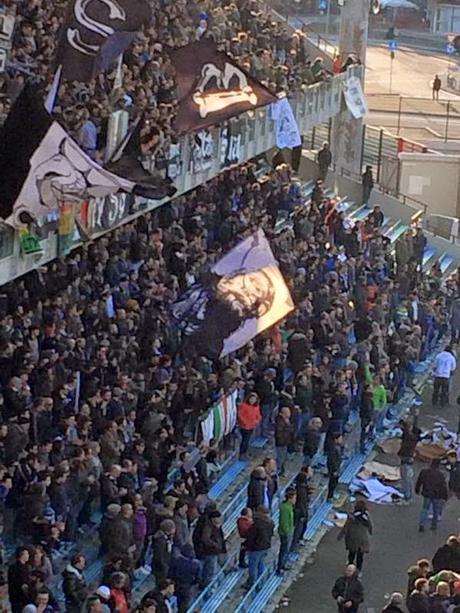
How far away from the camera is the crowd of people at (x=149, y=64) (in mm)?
21875

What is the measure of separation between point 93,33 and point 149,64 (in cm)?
658

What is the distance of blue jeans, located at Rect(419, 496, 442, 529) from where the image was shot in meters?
22.0

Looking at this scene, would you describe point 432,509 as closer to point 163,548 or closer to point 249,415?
point 249,415

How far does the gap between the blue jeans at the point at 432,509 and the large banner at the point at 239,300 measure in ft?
12.4

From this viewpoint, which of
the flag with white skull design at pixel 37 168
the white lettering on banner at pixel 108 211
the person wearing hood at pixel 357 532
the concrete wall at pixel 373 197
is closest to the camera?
the flag with white skull design at pixel 37 168

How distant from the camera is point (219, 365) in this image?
2334 cm

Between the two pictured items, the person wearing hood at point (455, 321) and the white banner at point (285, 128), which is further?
the person wearing hood at point (455, 321)

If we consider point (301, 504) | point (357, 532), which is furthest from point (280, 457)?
point (357, 532)

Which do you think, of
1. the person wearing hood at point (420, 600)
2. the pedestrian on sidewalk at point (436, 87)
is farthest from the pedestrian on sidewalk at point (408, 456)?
the pedestrian on sidewalk at point (436, 87)

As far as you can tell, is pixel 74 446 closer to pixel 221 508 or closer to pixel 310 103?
pixel 221 508

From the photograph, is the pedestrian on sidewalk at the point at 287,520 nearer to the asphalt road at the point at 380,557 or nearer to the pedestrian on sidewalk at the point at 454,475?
the asphalt road at the point at 380,557

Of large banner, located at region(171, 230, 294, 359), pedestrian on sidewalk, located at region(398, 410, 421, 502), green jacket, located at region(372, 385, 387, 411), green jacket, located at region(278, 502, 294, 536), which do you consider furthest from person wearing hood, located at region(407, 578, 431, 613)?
green jacket, located at region(372, 385, 387, 411)

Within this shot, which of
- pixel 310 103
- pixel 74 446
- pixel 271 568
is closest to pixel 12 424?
pixel 74 446

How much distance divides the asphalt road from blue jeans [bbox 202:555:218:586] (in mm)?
1465
